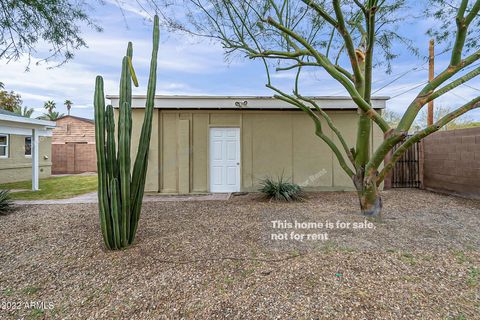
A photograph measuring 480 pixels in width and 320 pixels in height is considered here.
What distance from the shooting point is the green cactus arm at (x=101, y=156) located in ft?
9.91

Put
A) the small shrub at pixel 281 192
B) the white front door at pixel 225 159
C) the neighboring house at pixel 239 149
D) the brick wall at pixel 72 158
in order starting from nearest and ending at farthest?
the small shrub at pixel 281 192
the neighboring house at pixel 239 149
the white front door at pixel 225 159
the brick wall at pixel 72 158

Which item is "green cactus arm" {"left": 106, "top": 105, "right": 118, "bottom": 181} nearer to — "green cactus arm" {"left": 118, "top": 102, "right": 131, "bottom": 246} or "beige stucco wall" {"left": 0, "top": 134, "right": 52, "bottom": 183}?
"green cactus arm" {"left": 118, "top": 102, "right": 131, "bottom": 246}

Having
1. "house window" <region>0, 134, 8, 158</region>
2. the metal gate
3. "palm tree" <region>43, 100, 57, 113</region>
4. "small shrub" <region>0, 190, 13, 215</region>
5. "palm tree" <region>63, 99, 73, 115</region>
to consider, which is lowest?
"small shrub" <region>0, 190, 13, 215</region>

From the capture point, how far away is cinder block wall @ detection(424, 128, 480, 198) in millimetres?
6367

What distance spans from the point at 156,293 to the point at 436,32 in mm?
6923

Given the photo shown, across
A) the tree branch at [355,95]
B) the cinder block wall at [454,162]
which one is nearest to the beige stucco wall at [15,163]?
the tree branch at [355,95]

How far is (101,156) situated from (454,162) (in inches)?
335

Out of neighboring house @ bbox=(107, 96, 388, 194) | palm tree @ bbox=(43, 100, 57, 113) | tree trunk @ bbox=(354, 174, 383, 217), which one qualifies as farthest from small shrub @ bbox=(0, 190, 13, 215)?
palm tree @ bbox=(43, 100, 57, 113)

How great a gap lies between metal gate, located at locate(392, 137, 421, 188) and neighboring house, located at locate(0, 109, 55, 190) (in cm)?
1218

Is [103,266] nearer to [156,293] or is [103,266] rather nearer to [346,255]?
[156,293]

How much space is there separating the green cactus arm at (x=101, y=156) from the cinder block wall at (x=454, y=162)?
26.8 feet

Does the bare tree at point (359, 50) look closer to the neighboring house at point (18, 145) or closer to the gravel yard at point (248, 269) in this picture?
the gravel yard at point (248, 269)

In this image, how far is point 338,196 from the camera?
6707 millimetres

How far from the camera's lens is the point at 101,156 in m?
3.00
